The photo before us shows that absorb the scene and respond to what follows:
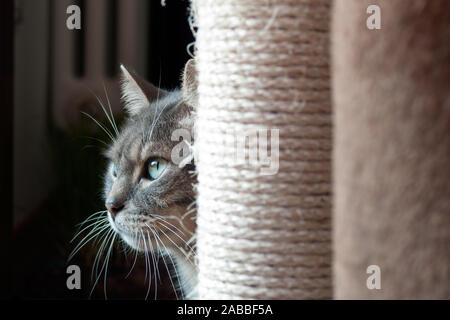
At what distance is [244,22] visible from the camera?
2.54 feet

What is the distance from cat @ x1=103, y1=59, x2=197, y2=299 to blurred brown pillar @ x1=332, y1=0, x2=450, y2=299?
41 centimetres

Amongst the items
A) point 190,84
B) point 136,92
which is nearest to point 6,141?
point 136,92

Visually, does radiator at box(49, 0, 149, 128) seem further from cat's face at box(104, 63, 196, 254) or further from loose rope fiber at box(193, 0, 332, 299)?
loose rope fiber at box(193, 0, 332, 299)

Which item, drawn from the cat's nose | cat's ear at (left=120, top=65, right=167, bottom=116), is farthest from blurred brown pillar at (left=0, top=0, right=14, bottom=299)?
the cat's nose

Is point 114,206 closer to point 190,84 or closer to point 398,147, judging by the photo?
point 190,84

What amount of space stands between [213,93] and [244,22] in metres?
0.11

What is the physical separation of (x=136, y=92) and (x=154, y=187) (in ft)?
1.11

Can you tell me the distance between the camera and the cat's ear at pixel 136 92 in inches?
51.2

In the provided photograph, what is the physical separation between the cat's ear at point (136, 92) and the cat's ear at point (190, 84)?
0.70 feet

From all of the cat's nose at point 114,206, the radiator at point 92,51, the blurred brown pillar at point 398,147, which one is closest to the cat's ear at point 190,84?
the cat's nose at point 114,206

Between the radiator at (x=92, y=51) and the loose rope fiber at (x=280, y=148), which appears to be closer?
the loose rope fiber at (x=280, y=148)

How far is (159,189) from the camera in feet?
3.51

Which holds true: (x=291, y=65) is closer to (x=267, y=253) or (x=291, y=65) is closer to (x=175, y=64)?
(x=267, y=253)

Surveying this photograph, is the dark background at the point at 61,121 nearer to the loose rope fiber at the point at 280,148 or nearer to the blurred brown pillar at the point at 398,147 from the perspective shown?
the loose rope fiber at the point at 280,148
